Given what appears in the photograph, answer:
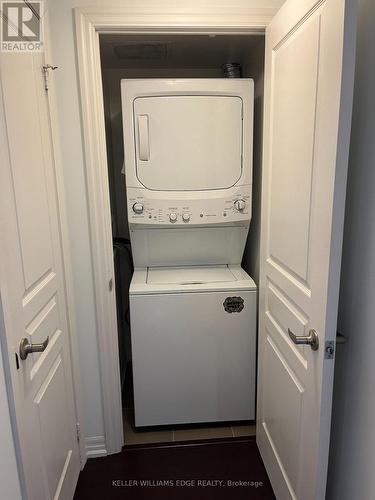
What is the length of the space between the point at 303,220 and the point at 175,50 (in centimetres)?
138

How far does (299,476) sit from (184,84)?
69.5 inches

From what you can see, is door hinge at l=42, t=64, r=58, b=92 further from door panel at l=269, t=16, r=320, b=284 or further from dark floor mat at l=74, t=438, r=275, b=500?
dark floor mat at l=74, t=438, r=275, b=500

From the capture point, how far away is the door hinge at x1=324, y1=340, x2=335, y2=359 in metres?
1.02

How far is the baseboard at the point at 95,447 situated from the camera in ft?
6.02

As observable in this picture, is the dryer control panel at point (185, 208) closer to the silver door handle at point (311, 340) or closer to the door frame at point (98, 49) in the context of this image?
the door frame at point (98, 49)

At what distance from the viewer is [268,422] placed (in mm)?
1666

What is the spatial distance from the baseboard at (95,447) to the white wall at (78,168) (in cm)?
6

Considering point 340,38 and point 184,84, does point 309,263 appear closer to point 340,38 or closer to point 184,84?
point 340,38

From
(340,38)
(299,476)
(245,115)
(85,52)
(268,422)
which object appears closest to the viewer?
(340,38)

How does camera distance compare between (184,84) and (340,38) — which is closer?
(340,38)

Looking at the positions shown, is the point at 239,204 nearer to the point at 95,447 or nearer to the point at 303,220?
the point at 303,220

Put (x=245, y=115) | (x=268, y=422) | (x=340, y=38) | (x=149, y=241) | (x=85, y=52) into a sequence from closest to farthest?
(x=340, y=38), (x=85, y=52), (x=268, y=422), (x=245, y=115), (x=149, y=241)

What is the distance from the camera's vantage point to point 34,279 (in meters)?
1.17

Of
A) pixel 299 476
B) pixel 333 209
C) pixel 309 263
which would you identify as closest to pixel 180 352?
pixel 299 476
